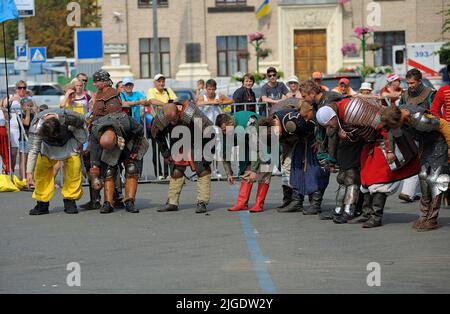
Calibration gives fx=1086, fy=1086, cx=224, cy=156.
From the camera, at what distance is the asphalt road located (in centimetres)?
907

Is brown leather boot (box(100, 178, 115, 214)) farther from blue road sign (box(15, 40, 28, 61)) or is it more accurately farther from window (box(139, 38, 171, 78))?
window (box(139, 38, 171, 78))

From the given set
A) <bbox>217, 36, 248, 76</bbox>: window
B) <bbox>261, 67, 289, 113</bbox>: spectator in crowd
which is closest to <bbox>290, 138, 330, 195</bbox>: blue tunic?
<bbox>261, 67, 289, 113</bbox>: spectator in crowd

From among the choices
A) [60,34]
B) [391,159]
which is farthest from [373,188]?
[60,34]

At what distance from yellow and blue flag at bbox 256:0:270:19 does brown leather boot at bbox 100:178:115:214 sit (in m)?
34.8

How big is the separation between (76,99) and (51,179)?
395 centimetres

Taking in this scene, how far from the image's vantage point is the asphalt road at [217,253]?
907cm

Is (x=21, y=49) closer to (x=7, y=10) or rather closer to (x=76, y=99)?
(x=7, y=10)

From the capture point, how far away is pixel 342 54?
4803cm

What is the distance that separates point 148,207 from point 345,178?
3.40 metres

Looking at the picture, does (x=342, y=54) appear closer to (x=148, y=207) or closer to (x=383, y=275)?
(x=148, y=207)

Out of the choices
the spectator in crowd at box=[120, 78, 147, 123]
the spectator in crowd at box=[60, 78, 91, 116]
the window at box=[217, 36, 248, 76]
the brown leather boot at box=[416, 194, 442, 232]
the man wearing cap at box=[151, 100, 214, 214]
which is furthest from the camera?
the window at box=[217, 36, 248, 76]

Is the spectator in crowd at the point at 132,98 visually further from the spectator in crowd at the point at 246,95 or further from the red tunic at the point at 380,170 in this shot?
the red tunic at the point at 380,170

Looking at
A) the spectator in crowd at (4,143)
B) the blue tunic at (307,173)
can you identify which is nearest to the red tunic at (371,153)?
the blue tunic at (307,173)

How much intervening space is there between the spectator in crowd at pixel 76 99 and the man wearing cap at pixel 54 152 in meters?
3.18
